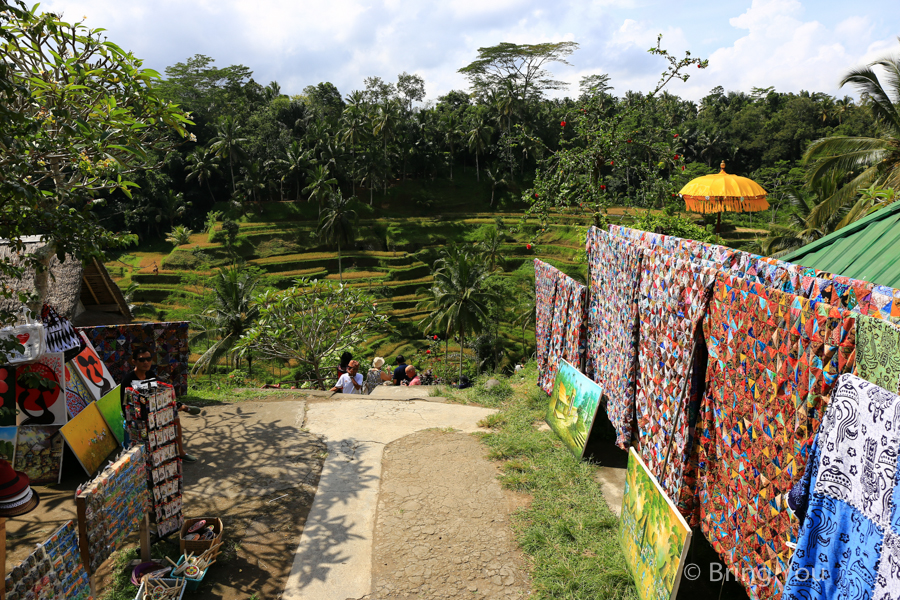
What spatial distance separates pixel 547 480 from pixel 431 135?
4714 cm

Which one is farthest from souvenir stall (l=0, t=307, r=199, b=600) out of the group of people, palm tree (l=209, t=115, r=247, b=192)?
palm tree (l=209, t=115, r=247, b=192)

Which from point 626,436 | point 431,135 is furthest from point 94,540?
point 431,135

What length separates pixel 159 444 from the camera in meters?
4.41

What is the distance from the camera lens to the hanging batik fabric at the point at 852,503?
1.96 meters

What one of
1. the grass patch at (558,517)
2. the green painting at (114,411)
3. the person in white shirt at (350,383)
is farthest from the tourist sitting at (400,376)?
the green painting at (114,411)

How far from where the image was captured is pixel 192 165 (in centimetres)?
4288

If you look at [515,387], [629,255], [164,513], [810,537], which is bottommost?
[515,387]

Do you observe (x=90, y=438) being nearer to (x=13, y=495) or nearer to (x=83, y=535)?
(x=13, y=495)

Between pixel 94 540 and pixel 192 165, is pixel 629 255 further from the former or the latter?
pixel 192 165

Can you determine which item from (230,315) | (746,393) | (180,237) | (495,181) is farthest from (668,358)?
(495,181)

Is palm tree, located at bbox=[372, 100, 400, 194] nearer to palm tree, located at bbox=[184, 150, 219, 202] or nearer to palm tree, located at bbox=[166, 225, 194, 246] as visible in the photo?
palm tree, located at bbox=[184, 150, 219, 202]

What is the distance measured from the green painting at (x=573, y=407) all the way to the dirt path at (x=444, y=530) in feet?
3.21

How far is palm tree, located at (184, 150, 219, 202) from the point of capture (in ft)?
136

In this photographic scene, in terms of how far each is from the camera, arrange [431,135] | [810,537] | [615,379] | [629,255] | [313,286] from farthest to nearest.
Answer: [431,135]
[313,286]
[615,379]
[629,255]
[810,537]
